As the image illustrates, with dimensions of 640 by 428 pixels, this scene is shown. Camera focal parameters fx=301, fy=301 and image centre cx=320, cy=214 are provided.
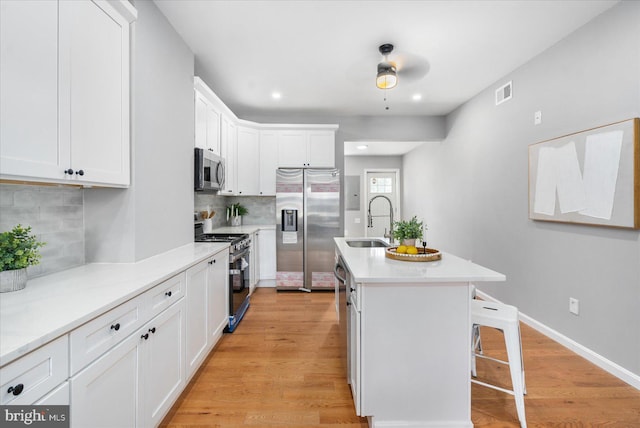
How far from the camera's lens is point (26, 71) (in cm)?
120

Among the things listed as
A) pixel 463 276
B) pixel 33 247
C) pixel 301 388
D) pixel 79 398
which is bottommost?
pixel 301 388

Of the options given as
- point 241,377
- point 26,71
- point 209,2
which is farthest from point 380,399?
point 209,2

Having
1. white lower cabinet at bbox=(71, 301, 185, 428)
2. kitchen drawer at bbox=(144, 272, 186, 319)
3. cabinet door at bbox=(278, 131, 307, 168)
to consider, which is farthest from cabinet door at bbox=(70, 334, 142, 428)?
cabinet door at bbox=(278, 131, 307, 168)

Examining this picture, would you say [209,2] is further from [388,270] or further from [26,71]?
[388,270]

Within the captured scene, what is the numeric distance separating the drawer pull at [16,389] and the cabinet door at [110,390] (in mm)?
191

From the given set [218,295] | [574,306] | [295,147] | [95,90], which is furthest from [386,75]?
[574,306]

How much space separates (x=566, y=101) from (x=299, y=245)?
11.2 feet

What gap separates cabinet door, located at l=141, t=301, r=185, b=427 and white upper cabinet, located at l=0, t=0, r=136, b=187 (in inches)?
32.8

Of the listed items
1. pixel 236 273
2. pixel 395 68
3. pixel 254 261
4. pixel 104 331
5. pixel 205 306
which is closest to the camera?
pixel 104 331

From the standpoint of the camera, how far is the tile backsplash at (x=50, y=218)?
4.75ft

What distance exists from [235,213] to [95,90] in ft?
10.7

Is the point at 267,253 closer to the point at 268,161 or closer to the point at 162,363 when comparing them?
the point at 268,161

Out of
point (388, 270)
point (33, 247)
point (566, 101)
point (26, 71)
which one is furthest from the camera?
point (566, 101)

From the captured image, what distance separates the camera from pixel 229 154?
408 cm
